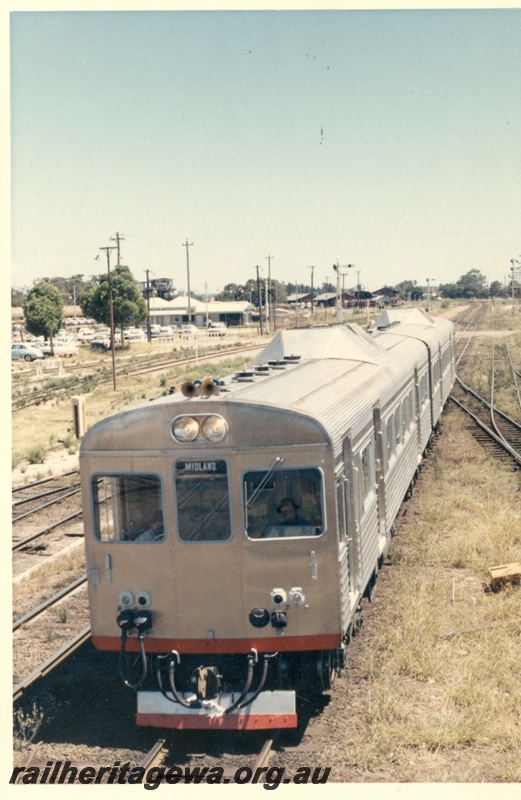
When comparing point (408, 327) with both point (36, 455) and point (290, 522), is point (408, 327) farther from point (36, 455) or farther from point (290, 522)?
point (290, 522)

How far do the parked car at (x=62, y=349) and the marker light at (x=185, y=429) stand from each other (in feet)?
171

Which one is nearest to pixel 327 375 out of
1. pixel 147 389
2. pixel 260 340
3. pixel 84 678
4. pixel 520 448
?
pixel 84 678

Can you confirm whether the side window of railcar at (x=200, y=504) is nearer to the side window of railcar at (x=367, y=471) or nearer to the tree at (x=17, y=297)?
the side window of railcar at (x=367, y=471)

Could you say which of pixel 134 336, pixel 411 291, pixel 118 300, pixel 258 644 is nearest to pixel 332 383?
pixel 258 644

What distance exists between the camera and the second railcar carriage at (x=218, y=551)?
771cm

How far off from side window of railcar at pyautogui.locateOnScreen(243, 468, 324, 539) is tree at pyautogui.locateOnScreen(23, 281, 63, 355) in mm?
45687

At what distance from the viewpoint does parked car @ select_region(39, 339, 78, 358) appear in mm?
58906

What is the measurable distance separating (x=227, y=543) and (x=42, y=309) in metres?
46.7

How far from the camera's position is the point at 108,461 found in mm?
7988

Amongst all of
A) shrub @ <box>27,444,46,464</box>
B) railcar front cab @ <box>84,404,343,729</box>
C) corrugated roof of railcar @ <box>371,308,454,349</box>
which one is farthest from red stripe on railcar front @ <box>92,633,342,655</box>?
shrub @ <box>27,444,46,464</box>

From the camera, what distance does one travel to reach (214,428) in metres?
7.71

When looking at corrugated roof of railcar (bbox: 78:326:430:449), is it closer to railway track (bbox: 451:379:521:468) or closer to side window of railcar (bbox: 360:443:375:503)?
side window of railcar (bbox: 360:443:375:503)
